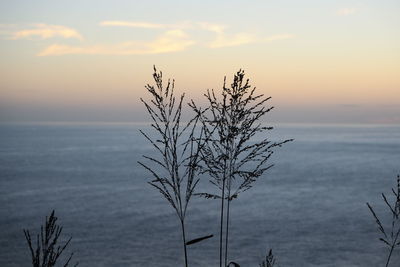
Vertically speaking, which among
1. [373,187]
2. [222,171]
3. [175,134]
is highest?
[175,134]

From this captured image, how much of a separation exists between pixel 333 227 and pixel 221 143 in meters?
31.0

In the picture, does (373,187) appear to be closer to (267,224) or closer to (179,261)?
(267,224)

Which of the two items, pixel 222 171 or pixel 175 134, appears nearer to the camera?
pixel 175 134

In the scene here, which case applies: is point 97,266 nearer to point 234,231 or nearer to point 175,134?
point 234,231

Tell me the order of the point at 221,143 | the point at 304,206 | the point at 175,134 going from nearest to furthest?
the point at 175,134 < the point at 221,143 < the point at 304,206

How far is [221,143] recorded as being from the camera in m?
2.74

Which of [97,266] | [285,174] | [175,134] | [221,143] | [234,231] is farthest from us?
[285,174]

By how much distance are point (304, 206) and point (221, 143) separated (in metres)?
38.2

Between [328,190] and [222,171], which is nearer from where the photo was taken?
[222,171]

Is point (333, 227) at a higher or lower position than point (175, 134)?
lower

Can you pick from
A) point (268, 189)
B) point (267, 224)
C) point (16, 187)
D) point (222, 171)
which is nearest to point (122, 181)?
point (16, 187)

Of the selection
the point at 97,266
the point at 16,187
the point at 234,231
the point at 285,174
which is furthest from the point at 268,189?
the point at 97,266

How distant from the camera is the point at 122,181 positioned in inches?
2207

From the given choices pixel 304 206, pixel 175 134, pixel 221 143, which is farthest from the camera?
pixel 304 206
